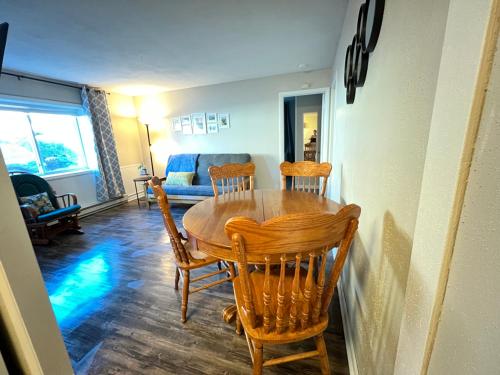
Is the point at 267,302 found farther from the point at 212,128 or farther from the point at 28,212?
the point at 212,128

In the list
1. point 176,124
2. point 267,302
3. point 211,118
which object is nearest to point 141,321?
point 267,302

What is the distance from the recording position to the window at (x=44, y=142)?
3.10m

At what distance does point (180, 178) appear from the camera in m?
4.20

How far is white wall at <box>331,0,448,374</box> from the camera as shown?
1.76 feet

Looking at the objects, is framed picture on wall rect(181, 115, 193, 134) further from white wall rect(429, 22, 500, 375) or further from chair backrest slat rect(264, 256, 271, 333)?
white wall rect(429, 22, 500, 375)

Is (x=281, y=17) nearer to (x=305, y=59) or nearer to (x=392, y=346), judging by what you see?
(x=305, y=59)

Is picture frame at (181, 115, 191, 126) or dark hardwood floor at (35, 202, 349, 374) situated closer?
dark hardwood floor at (35, 202, 349, 374)

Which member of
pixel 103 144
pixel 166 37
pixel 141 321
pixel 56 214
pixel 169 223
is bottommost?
pixel 141 321

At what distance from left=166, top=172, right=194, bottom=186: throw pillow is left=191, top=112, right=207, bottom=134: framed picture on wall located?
3.33 feet

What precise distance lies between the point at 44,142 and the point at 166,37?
3.05m

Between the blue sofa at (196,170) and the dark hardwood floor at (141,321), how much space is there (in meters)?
1.45

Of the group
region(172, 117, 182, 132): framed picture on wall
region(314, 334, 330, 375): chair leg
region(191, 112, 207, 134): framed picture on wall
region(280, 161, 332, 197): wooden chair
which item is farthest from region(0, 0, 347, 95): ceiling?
region(314, 334, 330, 375): chair leg

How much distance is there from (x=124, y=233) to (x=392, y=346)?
3350mm

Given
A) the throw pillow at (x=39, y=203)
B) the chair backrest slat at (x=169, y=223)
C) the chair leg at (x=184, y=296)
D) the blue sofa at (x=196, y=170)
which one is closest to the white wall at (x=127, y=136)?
the blue sofa at (x=196, y=170)
